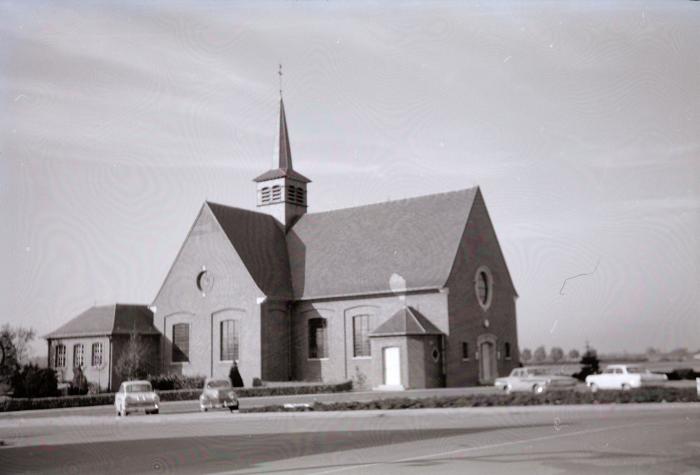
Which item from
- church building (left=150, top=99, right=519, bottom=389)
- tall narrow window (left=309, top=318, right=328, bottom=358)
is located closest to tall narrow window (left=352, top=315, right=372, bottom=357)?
church building (left=150, top=99, right=519, bottom=389)

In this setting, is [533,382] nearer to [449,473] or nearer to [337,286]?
[337,286]

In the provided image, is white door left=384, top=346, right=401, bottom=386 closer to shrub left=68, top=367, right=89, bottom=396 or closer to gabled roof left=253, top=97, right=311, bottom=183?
shrub left=68, top=367, right=89, bottom=396

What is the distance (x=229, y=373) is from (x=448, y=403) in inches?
739

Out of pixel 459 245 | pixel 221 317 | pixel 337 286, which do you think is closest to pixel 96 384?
pixel 221 317

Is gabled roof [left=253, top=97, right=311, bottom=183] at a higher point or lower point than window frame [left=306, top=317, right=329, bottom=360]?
higher

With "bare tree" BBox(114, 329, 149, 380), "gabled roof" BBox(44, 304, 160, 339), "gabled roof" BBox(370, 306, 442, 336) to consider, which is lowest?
"bare tree" BBox(114, 329, 149, 380)

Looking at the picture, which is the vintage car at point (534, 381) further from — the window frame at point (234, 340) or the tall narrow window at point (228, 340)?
the tall narrow window at point (228, 340)

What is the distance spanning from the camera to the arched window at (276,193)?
4803 centimetres

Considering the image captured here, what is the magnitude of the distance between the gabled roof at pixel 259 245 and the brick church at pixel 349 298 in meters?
0.08

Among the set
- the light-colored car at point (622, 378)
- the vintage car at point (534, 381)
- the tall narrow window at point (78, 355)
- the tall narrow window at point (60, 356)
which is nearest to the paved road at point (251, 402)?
the vintage car at point (534, 381)

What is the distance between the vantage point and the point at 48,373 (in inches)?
1329

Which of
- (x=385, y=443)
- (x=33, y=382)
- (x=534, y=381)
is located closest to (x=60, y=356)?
(x=33, y=382)

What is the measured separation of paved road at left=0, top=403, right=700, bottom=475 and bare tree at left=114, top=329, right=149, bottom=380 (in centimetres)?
1731

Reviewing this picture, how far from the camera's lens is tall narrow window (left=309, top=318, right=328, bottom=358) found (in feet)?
136
